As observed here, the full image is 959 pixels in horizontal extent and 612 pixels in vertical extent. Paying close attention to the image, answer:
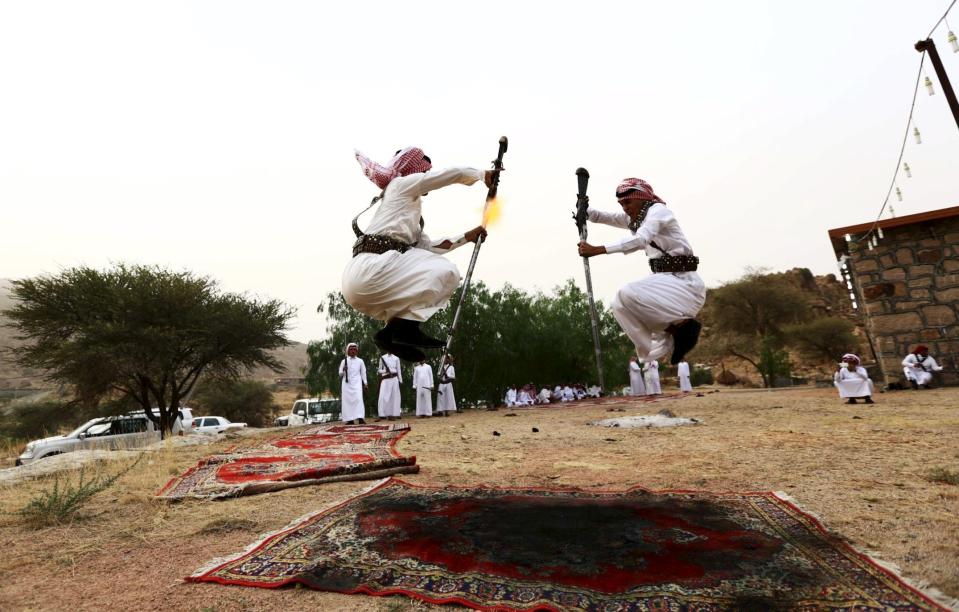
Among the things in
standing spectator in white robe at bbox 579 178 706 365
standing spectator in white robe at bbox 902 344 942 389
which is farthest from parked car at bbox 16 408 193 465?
standing spectator in white robe at bbox 902 344 942 389

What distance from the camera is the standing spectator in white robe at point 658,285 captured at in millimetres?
4254

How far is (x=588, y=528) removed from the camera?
8.69 feet

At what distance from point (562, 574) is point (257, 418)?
33986 mm

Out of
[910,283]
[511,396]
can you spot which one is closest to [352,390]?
[511,396]

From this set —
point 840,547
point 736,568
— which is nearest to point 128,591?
point 736,568

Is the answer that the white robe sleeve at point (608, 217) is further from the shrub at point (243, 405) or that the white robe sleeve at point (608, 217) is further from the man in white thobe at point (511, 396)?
the shrub at point (243, 405)

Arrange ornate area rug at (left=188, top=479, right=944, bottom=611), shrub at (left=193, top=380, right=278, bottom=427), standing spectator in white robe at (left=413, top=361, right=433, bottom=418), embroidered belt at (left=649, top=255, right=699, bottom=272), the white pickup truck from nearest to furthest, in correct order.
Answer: ornate area rug at (left=188, top=479, right=944, bottom=611) < embroidered belt at (left=649, top=255, right=699, bottom=272) < standing spectator in white robe at (left=413, top=361, right=433, bottom=418) < the white pickup truck < shrub at (left=193, top=380, right=278, bottom=427)

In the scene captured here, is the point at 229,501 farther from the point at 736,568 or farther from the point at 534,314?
the point at 534,314

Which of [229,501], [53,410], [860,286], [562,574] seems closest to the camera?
[562,574]

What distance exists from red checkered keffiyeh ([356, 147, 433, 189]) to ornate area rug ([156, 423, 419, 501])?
7.68ft

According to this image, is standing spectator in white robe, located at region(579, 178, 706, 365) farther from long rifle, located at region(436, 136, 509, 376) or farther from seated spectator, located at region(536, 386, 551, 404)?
seated spectator, located at region(536, 386, 551, 404)

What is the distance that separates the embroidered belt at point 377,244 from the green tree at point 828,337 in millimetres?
32801

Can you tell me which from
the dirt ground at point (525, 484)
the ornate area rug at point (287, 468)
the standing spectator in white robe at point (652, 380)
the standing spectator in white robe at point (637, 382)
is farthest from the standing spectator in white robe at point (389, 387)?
the standing spectator in white robe at point (637, 382)

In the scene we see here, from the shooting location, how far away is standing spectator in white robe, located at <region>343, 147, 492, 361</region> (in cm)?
356
